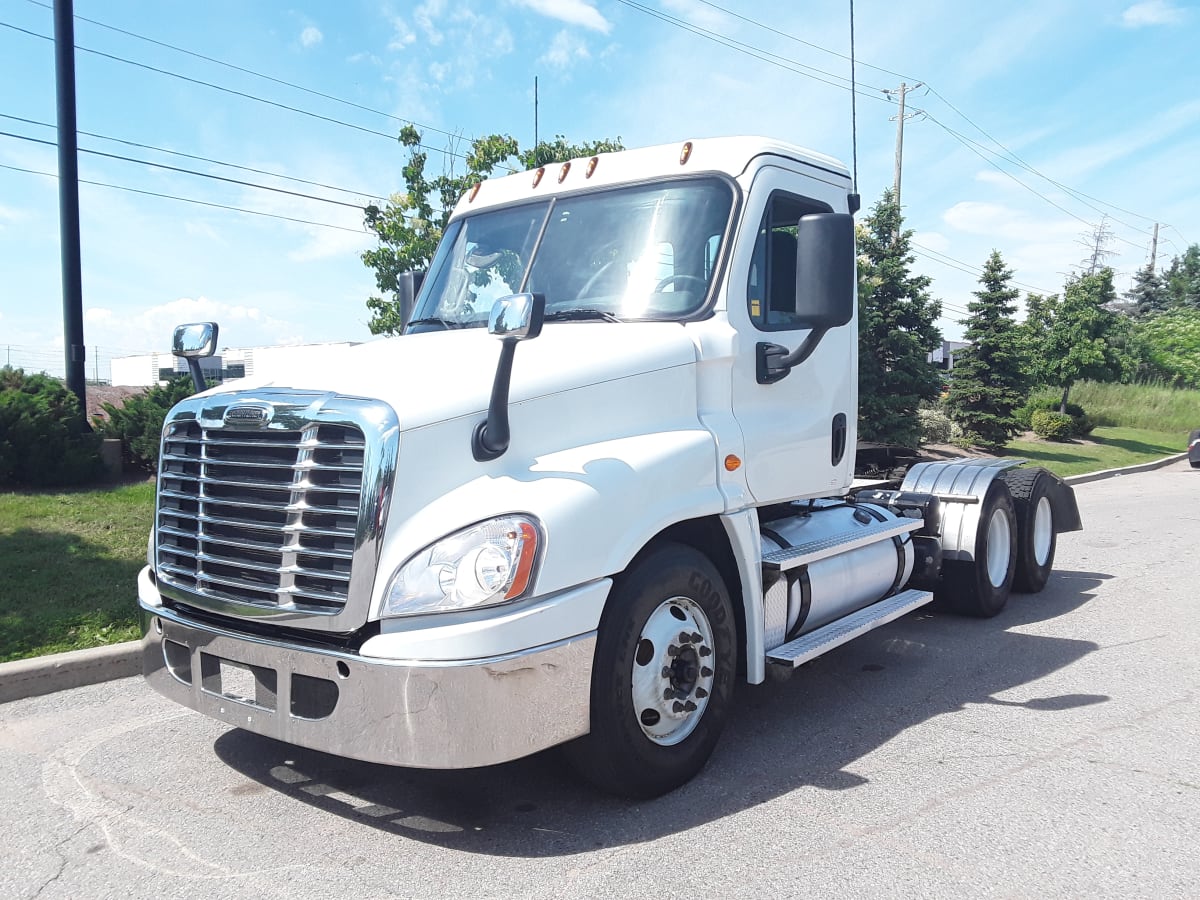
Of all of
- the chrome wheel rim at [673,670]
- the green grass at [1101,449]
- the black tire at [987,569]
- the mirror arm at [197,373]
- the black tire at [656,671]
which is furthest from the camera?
the green grass at [1101,449]

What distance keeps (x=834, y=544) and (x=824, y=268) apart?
1.64m

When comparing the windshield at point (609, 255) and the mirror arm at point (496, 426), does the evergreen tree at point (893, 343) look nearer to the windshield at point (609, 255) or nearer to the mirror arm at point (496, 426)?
the windshield at point (609, 255)

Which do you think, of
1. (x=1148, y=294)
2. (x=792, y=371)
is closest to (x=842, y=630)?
(x=792, y=371)

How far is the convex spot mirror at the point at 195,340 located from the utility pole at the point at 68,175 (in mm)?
6279

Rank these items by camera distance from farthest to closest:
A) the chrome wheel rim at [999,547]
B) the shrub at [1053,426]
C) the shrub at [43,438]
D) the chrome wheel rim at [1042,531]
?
the shrub at [1053,426]
the shrub at [43,438]
the chrome wheel rim at [1042,531]
the chrome wheel rim at [999,547]

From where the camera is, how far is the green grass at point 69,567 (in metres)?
5.90

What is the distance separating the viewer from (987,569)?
281 inches

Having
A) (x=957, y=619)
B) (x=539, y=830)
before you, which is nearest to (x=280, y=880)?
(x=539, y=830)

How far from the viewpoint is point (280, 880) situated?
330cm

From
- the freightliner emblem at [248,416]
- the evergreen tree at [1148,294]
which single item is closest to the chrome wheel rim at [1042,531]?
the freightliner emblem at [248,416]

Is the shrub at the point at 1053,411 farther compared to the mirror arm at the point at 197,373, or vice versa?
the shrub at the point at 1053,411

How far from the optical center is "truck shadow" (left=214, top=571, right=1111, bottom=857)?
3746mm

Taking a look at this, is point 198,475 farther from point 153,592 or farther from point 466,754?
point 466,754

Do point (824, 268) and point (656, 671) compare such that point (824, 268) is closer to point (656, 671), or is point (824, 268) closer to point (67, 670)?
point (656, 671)
